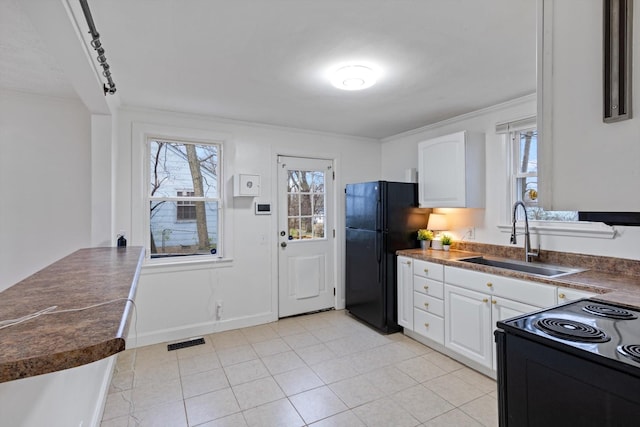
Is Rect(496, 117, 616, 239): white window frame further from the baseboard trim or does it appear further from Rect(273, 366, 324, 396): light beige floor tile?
the baseboard trim

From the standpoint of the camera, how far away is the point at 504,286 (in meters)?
2.37

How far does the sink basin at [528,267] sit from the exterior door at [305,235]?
1814 mm

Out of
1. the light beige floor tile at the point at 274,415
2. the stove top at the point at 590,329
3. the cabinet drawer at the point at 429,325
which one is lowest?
the light beige floor tile at the point at 274,415

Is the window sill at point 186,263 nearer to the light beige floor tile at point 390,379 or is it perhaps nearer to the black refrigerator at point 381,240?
the black refrigerator at point 381,240

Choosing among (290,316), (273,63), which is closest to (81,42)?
(273,63)

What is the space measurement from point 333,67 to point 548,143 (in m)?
1.68

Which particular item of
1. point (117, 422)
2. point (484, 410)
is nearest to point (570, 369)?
point (484, 410)

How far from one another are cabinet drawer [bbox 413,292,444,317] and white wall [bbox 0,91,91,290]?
3.14 meters

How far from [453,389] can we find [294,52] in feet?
8.69

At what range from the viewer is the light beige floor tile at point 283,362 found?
2.69 metres

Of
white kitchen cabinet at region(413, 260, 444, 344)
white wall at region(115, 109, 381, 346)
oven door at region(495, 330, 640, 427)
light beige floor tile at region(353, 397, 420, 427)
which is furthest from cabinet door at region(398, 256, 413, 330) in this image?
oven door at region(495, 330, 640, 427)

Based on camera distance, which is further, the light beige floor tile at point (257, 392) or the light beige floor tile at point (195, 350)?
Answer: the light beige floor tile at point (195, 350)

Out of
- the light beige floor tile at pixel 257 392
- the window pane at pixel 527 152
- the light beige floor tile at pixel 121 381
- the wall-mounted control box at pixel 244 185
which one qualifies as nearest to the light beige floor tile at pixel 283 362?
the light beige floor tile at pixel 257 392

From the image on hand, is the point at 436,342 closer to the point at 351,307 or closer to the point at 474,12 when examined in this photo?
the point at 351,307
